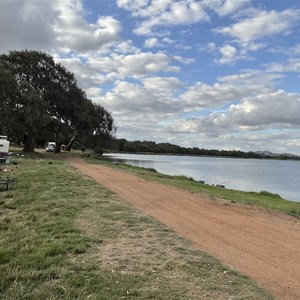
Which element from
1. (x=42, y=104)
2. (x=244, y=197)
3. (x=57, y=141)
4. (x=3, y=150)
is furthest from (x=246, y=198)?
(x=57, y=141)

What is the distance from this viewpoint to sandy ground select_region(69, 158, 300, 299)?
603 centimetres

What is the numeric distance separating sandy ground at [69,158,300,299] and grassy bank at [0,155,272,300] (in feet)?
1.49

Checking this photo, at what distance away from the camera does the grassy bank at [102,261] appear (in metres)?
4.80

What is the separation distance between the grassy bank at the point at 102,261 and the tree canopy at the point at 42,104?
29.3 meters

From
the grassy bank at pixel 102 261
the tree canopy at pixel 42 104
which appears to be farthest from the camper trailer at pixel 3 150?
the grassy bank at pixel 102 261

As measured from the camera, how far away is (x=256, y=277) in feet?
19.0

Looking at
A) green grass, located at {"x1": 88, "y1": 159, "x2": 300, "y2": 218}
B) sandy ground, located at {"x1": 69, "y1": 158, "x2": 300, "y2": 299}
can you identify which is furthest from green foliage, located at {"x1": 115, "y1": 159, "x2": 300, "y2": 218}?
sandy ground, located at {"x1": 69, "y1": 158, "x2": 300, "y2": 299}

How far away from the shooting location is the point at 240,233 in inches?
354

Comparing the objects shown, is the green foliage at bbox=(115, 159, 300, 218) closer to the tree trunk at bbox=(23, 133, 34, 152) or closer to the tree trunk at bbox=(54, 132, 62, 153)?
the tree trunk at bbox=(23, 133, 34, 152)

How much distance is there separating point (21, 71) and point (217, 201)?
3385cm

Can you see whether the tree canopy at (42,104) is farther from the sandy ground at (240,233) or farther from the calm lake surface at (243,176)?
the sandy ground at (240,233)

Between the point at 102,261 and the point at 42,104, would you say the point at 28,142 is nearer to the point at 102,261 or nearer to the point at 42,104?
the point at 42,104

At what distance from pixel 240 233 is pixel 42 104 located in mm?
32695

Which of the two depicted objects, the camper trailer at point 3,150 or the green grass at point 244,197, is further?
the camper trailer at point 3,150
